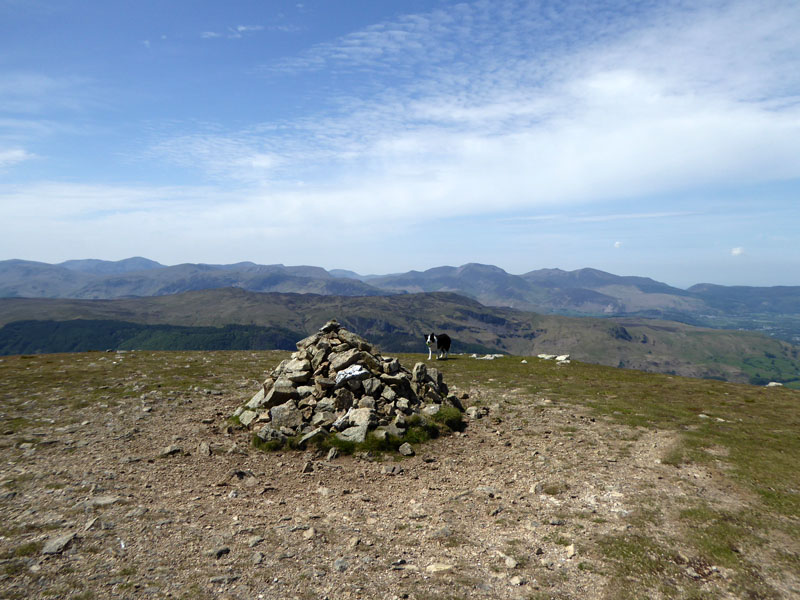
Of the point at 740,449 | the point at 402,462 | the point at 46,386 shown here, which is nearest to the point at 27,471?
the point at 402,462

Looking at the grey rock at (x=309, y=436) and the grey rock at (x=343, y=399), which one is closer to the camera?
the grey rock at (x=309, y=436)

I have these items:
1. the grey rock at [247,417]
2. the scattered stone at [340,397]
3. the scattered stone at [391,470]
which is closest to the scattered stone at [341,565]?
the scattered stone at [391,470]

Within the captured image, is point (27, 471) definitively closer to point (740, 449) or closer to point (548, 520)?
point (548, 520)

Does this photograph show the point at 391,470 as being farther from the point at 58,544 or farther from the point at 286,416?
the point at 58,544

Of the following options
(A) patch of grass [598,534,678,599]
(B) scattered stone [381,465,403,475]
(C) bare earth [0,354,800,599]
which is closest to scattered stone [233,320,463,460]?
(C) bare earth [0,354,800,599]

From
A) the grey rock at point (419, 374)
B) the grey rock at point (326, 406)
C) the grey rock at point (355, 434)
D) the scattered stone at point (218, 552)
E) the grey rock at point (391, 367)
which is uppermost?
the grey rock at point (391, 367)

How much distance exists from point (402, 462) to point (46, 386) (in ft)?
93.5

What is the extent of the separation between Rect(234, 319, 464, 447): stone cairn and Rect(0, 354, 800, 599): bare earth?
153 cm

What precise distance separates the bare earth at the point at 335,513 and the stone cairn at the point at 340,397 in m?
1.53

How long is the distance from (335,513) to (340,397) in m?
7.71

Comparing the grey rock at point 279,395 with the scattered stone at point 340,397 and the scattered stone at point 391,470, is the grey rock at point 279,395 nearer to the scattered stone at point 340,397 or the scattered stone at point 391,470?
the scattered stone at point 340,397

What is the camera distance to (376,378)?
22.2 meters

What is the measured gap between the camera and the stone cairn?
1947 cm

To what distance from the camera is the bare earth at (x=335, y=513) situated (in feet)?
31.9
